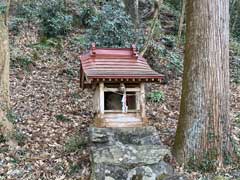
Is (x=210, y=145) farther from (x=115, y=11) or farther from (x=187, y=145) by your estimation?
(x=115, y=11)

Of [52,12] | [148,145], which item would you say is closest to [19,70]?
[52,12]

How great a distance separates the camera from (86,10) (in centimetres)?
1416

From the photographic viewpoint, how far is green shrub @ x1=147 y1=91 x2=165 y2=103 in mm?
9258

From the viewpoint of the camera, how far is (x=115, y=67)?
6.70 metres

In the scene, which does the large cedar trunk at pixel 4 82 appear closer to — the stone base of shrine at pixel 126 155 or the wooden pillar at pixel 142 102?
the stone base of shrine at pixel 126 155

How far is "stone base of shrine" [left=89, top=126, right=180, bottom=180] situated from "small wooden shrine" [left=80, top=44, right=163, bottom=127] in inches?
10.1

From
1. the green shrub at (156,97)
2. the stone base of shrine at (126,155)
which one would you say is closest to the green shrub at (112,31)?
the green shrub at (156,97)

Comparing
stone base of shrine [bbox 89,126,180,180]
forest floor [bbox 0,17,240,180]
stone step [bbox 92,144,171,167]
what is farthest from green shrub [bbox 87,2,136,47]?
stone step [bbox 92,144,171,167]

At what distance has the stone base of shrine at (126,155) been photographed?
17.6 feet

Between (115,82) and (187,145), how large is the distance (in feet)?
5.43

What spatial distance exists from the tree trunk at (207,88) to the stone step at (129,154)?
0.42 meters

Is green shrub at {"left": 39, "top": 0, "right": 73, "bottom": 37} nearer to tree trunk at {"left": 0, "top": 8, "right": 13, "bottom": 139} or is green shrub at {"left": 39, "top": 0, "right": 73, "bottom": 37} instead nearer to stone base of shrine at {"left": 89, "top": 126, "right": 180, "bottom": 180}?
tree trunk at {"left": 0, "top": 8, "right": 13, "bottom": 139}

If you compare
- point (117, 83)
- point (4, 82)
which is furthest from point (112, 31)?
point (4, 82)

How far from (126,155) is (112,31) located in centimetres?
592
